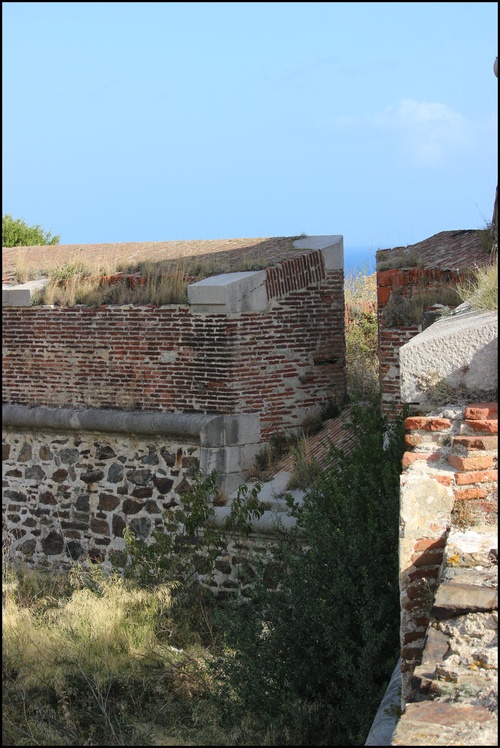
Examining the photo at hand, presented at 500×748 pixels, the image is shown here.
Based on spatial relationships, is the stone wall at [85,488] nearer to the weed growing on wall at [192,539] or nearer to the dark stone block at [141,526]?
the dark stone block at [141,526]

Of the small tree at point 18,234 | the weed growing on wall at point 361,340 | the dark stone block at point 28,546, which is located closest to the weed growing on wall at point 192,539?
the dark stone block at point 28,546

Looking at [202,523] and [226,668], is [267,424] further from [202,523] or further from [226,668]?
[226,668]

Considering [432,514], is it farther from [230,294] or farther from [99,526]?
[99,526]

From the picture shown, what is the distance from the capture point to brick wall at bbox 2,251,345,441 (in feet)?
36.1

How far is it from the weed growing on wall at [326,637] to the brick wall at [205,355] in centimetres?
357

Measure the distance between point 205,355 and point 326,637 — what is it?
5.15 m

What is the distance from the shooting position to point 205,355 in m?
11.1

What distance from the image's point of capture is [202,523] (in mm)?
10523

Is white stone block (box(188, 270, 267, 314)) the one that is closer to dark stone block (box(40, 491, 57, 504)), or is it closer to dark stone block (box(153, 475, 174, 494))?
dark stone block (box(153, 475, 174, 494))

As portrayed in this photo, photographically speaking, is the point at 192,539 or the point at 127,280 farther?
the point at 127,280

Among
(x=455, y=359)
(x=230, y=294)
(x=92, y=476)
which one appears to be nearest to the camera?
(x=455, y=359)

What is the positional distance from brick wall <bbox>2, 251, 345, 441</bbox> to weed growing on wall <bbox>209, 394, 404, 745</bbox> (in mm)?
3570

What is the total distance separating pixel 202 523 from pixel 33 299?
4.18m

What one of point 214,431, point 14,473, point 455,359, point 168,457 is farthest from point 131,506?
point 455,359
